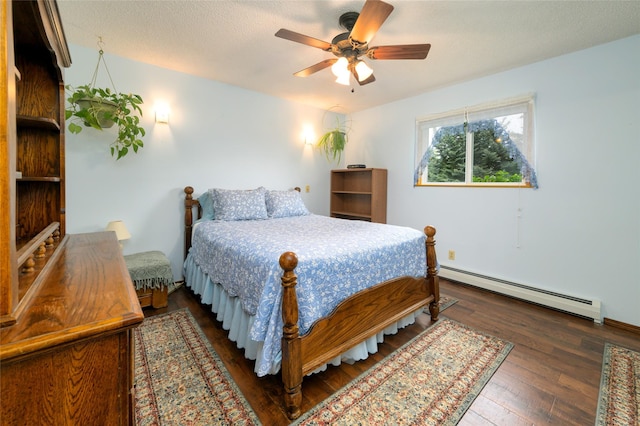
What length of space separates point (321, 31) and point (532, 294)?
10.3 feet

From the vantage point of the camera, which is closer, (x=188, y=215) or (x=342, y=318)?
(x=342, y=318)

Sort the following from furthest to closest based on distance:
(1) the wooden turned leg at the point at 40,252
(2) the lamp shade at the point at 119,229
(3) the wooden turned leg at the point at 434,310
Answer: (2) the lamp shade at the point at 119,229, (3) the wooden turned leg at the point at 434,310, (1) the wooden turned leg at the point at 40,252

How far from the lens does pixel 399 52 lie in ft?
6.44

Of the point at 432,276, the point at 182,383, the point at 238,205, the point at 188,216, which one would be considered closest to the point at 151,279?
the point at 188,216

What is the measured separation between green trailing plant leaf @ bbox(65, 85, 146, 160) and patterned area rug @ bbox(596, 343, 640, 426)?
3.77 metres

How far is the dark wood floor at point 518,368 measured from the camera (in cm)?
144

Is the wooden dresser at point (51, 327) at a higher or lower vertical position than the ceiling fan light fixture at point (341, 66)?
lower

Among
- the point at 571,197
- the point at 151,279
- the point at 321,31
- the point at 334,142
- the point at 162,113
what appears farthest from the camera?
the point at 334,142

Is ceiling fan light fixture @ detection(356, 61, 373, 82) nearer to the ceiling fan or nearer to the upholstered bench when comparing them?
the ceiling fan

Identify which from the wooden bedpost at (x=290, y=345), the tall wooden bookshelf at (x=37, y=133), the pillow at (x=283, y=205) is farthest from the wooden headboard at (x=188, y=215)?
the wooden bedpost at (x=290, y=345)

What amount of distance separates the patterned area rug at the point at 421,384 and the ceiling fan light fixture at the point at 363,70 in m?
2.07

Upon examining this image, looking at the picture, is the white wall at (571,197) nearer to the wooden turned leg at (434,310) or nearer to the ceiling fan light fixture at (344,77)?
the wooden turned leg at (434,310)

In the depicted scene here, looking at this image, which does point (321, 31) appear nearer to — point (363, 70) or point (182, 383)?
point (363, 70)

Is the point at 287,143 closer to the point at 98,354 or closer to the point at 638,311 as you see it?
the point at 98,354
